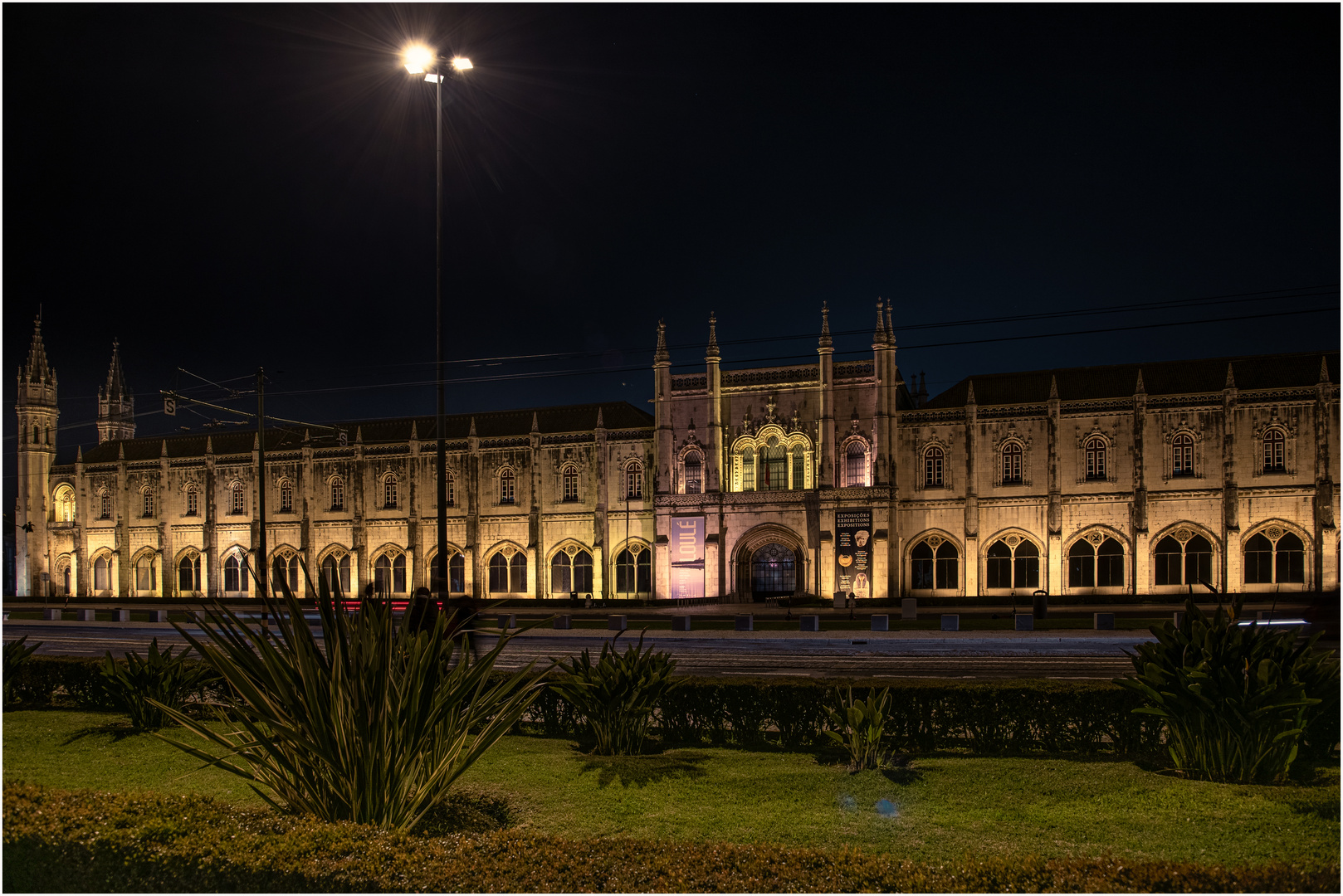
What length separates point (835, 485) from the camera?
44.5 m

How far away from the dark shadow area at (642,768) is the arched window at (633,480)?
127ft

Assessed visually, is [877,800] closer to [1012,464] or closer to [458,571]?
[1012,464]

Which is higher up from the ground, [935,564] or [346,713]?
[346,713]

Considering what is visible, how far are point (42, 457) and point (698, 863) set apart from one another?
7126 cm

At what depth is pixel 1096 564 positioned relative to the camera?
41.2 metres

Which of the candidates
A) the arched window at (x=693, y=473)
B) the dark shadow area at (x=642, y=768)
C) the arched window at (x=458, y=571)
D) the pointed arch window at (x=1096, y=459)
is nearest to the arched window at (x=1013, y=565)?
the pointed arch window at (x=1096, y=459)


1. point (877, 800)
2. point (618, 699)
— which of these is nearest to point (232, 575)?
point (618, 699)

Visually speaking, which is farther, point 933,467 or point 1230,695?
point 933,467

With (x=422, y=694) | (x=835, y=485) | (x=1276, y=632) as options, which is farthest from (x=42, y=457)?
(x=1276, y=632)

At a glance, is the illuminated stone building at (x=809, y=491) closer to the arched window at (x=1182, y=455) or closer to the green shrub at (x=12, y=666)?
the arched window at (x=1182, y=455)

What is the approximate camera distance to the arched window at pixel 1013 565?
4225 centimetres

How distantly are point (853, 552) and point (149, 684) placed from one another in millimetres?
35286

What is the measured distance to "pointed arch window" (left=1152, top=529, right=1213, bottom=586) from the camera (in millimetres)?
39844

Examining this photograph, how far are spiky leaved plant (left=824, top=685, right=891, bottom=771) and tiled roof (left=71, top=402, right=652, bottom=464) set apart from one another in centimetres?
3982
